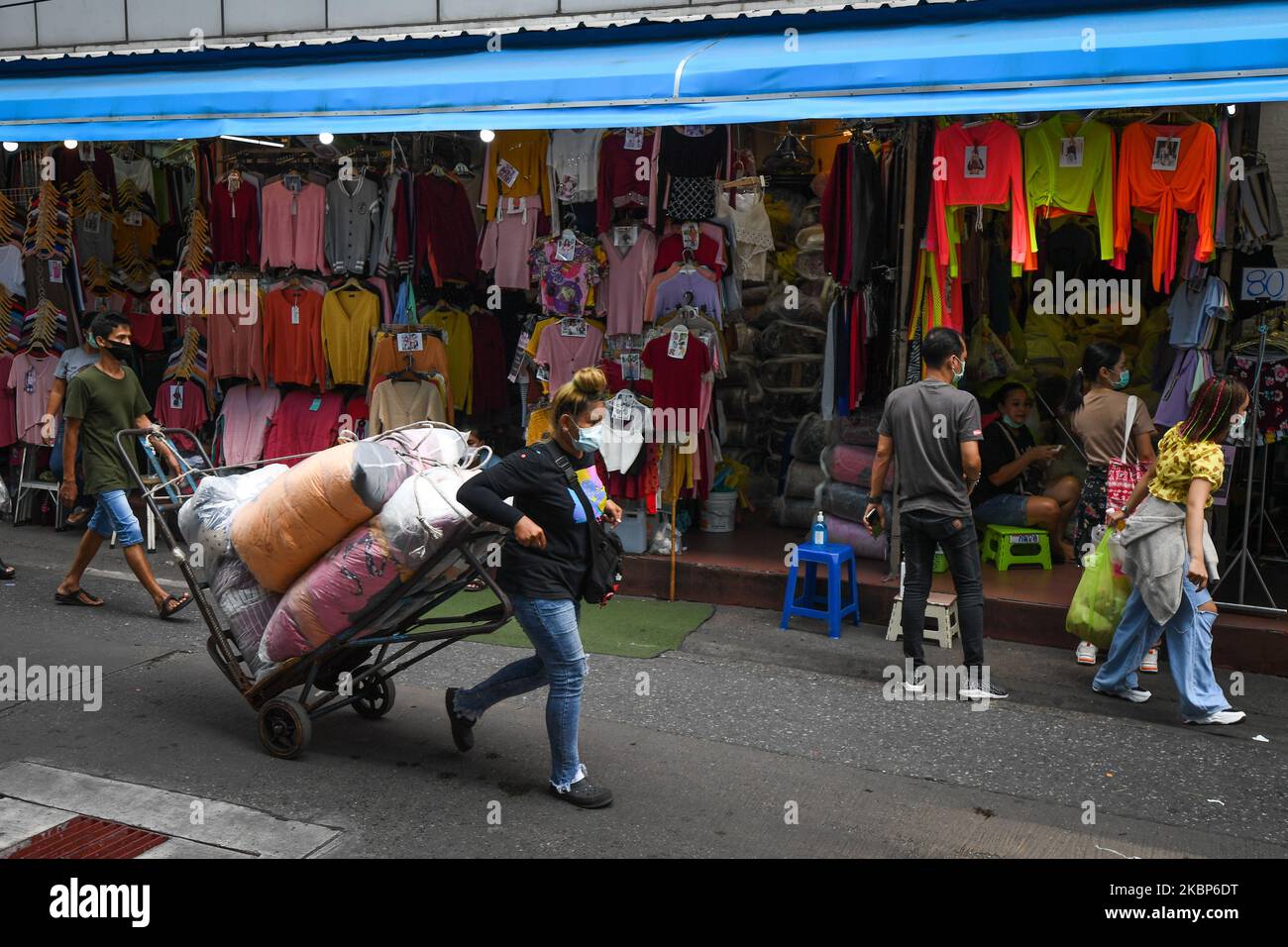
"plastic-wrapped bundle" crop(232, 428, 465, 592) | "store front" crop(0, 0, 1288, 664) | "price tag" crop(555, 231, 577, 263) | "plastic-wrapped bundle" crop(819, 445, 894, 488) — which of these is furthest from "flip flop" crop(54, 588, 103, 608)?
"plastic-wrapped bundle" crop(819, 445, 894, 488)

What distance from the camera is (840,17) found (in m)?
7.88

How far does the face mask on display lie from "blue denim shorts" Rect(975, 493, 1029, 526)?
448cm

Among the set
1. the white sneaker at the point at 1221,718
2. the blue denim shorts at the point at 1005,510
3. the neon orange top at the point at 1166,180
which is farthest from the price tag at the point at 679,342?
the white sneaker at the point at 1221,718

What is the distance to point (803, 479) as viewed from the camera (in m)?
9.27

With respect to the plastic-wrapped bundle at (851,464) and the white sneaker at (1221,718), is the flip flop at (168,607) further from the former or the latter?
the white sneaker at (1221,718)

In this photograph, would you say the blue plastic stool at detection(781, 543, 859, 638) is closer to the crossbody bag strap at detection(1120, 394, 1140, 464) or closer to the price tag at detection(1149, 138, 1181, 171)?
the crossbody bag strap at detection(1120, 394, 1140, 464)

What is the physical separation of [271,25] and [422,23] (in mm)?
1693

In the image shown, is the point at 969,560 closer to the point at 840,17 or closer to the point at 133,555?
the point at 840,17

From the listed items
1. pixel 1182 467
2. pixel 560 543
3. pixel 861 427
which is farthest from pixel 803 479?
A: pixel 560 543

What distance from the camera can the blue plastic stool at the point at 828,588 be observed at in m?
7.52

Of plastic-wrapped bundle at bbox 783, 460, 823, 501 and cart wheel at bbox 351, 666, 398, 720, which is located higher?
plastic-wrapped bundle at bbox 783, 460, 823, 501

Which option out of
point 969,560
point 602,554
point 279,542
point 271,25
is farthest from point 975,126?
point 271,25

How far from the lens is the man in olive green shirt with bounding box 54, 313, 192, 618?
7.52m

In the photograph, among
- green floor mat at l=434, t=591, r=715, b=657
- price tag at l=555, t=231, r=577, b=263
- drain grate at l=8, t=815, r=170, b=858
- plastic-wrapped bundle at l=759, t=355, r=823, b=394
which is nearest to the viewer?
drain grate at l=8, t=815, r=170, b=858
